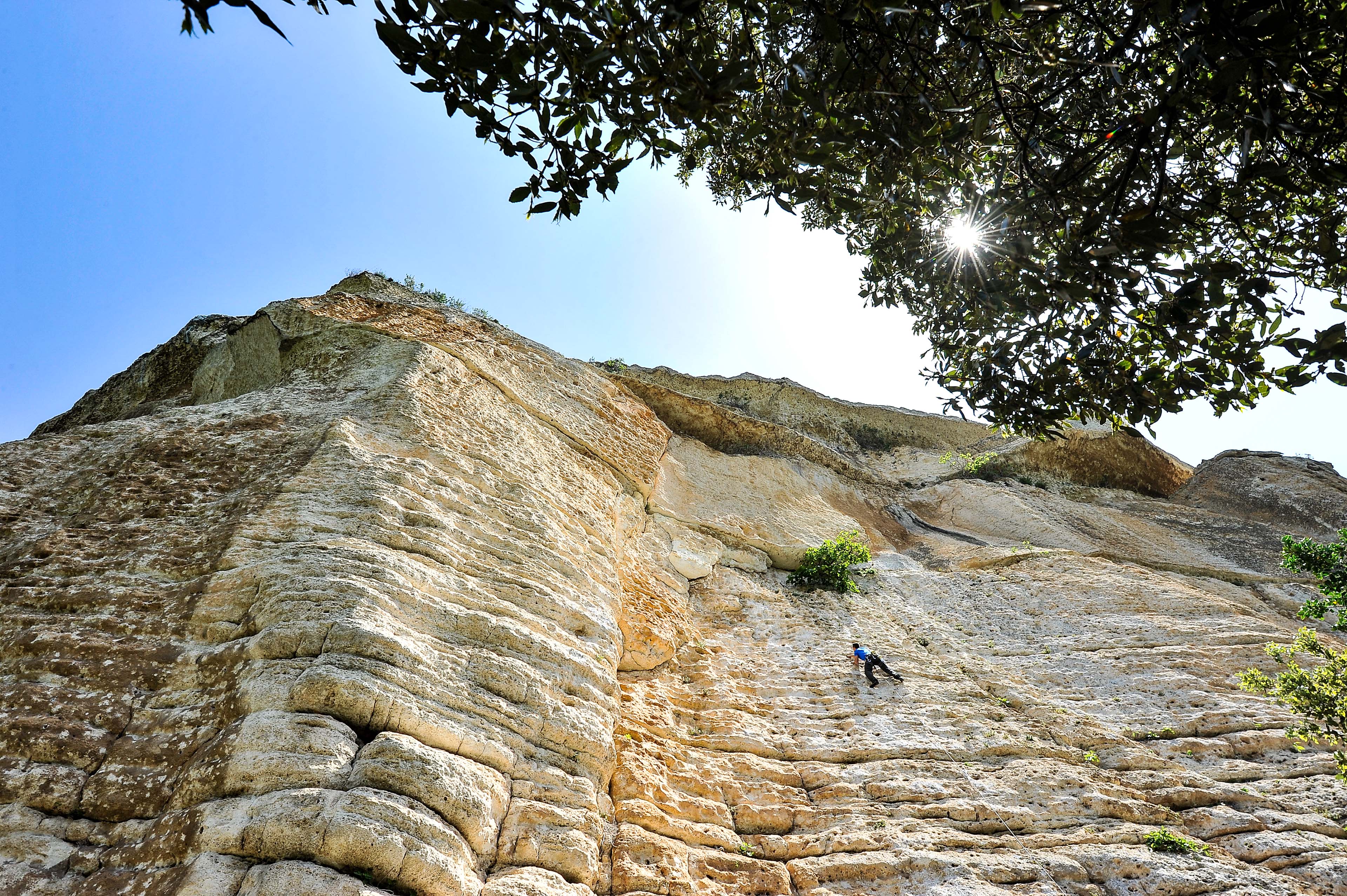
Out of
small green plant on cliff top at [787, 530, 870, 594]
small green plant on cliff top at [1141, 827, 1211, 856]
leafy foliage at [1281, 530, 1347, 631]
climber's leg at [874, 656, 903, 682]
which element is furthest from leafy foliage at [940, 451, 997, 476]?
small green plant on cliff top at [1141, 827, 1211, 856]

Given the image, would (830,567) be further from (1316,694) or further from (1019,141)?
(1019,141)

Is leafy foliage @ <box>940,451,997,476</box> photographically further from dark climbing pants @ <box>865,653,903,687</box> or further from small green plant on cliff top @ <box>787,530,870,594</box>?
dark climbing pants @ <box>865,653,903,687</box>

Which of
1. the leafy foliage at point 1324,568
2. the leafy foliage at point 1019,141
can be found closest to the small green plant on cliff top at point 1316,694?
the leafy foliage at point 1324,568

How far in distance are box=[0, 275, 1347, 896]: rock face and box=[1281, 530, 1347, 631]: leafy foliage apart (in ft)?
4.12

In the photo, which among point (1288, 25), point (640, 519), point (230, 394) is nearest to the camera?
point (1288, 25)

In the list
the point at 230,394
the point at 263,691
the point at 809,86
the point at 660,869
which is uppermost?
the point at 230,394

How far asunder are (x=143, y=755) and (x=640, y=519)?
319 inches

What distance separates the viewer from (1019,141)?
5094 millimetres

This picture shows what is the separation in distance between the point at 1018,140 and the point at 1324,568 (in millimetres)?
8364

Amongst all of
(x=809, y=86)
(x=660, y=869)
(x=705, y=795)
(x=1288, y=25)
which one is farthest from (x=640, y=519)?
(x=1288, y=25)

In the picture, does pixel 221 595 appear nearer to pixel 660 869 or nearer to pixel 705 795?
pixel 660 869

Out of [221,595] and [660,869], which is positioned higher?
[221,595]

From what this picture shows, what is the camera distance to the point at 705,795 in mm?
6594

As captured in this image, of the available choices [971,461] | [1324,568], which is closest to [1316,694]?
[1324,568]
